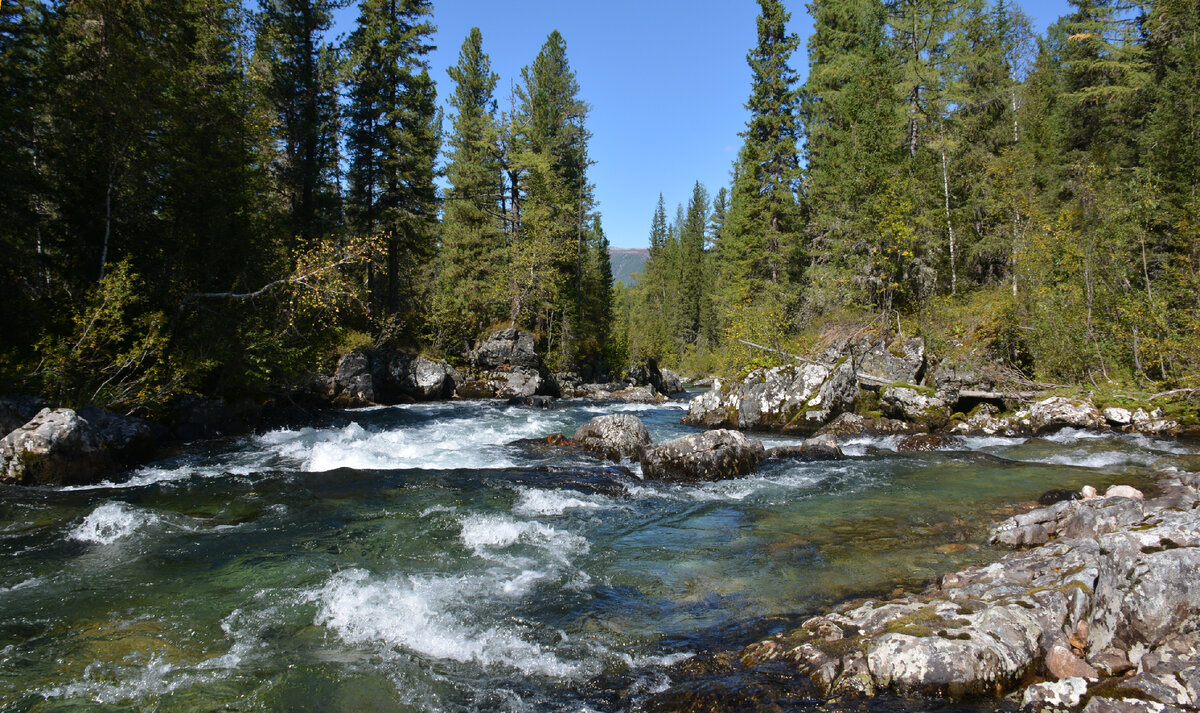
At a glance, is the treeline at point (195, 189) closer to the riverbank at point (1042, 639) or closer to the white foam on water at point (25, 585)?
the white foam on water at point (25, 585)

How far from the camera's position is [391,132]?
28328 mm

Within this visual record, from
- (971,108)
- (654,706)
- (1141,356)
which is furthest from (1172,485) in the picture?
(971,108)

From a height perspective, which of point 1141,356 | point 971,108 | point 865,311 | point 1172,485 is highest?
point 971,108

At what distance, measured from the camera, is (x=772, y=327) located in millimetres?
23609

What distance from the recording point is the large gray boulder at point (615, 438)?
48.0 feet

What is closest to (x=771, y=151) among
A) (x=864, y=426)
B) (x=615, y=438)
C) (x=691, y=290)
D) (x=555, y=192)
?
(x=555, y=192)

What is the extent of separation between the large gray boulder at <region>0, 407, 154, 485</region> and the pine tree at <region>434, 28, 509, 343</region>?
22056mm

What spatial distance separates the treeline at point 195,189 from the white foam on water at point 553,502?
7337 millimetres

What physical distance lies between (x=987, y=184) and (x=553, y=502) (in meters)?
25.6

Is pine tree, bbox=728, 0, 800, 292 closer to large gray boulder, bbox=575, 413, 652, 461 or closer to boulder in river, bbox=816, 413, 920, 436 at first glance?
boulder in river, bbox=816, 413, 920, 436

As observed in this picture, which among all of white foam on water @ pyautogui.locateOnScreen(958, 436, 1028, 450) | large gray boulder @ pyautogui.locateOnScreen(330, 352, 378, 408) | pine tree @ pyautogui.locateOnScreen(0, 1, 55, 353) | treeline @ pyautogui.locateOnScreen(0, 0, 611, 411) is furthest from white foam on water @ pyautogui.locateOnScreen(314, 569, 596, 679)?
large gray boulder @ pyautogui.locateOnScreen(330, 352, 378, 408)

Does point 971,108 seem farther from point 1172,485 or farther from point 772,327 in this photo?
point 1172,485

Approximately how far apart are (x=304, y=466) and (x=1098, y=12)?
36.0 m

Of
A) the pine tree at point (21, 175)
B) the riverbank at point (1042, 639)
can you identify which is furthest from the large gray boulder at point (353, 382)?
the riverbank at point (1042, 639)
